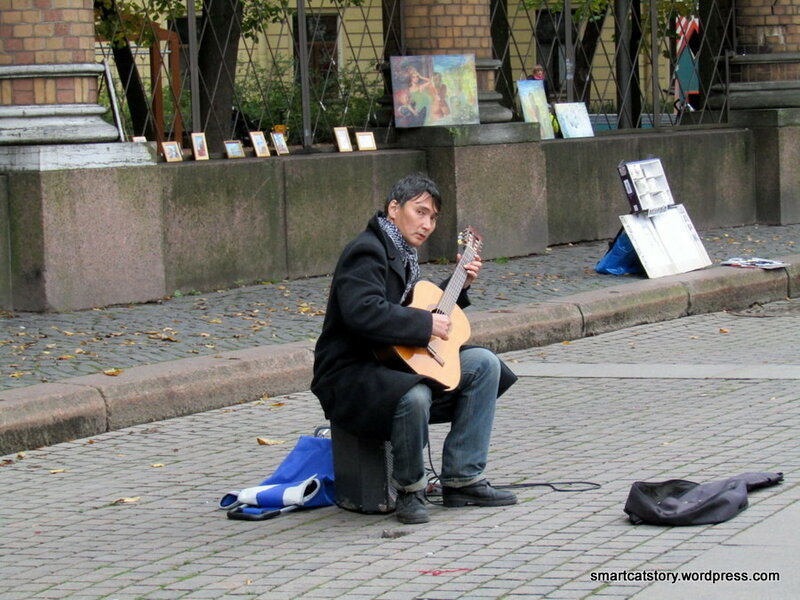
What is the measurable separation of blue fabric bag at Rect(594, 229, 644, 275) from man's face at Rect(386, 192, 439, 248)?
263 inches

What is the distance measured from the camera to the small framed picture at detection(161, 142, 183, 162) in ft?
38.2

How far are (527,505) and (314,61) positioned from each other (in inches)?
308

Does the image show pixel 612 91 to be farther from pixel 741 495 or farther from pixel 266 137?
pixel 741 495

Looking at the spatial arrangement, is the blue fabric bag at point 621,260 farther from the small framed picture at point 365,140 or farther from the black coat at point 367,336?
the black coat at point 367,336

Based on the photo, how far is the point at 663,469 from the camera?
6.51 meters

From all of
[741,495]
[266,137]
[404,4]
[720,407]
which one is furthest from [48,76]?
[741,495]

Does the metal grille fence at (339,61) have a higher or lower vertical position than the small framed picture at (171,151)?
higher

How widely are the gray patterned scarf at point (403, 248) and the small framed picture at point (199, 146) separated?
6164 millimetres

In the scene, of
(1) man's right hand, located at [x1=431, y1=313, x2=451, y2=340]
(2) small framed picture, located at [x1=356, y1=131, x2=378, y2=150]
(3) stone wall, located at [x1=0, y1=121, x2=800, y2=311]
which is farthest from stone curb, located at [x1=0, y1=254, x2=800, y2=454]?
(2) small framed picture, located at [x1=356, y1=131, x2=378, y2=150]

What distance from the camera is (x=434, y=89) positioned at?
13.4 meters

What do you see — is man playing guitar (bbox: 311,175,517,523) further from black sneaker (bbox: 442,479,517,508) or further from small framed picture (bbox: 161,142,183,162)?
small framed picture (bbox: 161,142,183,162)

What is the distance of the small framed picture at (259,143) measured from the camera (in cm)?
1238

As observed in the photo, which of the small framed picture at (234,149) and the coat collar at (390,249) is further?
the small framed picture at (234,149)

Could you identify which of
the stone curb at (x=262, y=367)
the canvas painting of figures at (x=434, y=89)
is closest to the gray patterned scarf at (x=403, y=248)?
the stone curb at (x=262, y=367)
